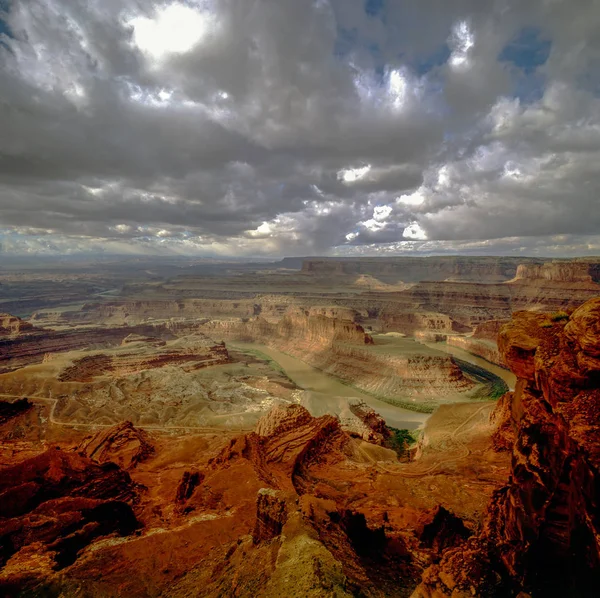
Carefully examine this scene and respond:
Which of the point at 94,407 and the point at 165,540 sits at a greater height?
the point at 165,540

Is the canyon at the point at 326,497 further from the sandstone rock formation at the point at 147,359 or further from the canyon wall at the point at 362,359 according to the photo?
the canyon wall at the point at 362,359

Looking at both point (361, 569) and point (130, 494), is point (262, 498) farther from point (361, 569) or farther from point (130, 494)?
point (130, 494)

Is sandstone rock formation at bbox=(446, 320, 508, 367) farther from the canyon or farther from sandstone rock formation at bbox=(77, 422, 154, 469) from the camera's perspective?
sandstone rock formation at bbox=(77, 422, 154, 469)

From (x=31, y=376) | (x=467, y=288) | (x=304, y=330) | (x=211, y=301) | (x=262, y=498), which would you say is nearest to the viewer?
(x=262, y=498)

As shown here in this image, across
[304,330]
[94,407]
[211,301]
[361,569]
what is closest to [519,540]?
[361,569]

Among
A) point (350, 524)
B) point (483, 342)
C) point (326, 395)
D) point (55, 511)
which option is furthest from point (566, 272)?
point (55, 511)

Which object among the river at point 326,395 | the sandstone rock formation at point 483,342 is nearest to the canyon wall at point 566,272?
the sandstone rock formation at point 483,342

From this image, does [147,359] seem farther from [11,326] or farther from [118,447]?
[11,326]
